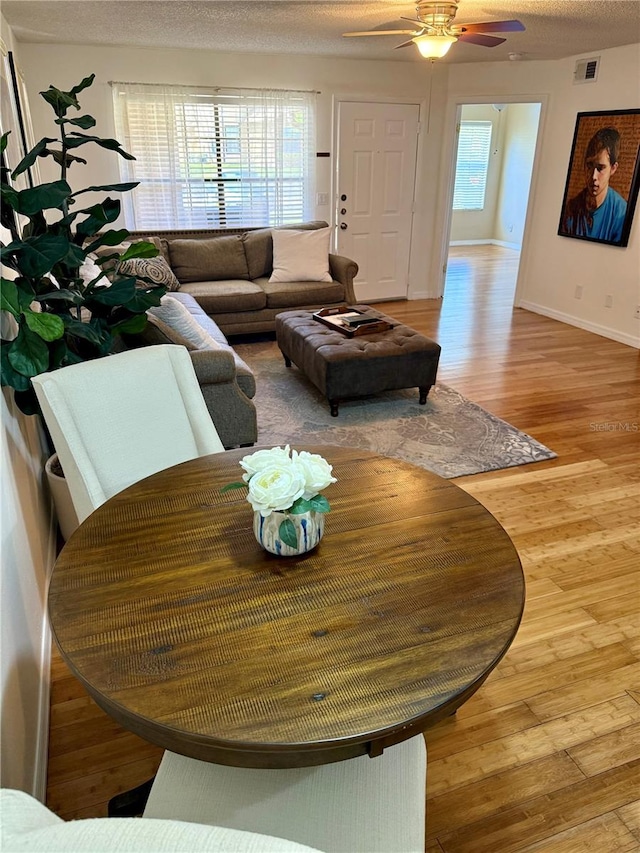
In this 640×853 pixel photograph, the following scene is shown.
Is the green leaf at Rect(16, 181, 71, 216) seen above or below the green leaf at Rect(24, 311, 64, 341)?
above

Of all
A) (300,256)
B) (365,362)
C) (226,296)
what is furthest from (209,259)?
(365,362)

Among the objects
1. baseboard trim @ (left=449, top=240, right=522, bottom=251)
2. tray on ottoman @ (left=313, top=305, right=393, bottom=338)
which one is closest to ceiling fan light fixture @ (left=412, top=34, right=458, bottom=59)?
tray on ottoman @ (left=313, top=305, right=393, bottom=338)

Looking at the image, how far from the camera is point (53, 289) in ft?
7.30

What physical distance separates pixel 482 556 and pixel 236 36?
4662 mm

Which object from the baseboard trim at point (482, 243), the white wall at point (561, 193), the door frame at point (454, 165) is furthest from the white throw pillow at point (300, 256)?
the baseboard trim at point (482, 243)

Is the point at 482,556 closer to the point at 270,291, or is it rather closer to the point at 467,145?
the point at 270,291

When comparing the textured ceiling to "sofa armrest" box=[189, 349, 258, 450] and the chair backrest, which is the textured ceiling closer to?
"sofa armrest" box=[189, 349, 258, 450]

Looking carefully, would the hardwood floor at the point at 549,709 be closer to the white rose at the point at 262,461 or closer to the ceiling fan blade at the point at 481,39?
the white rose at the point at 262,461

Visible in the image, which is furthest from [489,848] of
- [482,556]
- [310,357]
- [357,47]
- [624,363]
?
[357,47]

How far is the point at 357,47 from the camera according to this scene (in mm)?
5074

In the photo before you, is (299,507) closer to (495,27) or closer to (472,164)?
(495,27)

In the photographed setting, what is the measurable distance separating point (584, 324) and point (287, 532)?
537cm

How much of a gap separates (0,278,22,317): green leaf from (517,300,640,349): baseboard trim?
5.07 meters

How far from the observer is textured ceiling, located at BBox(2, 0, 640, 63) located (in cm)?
353
